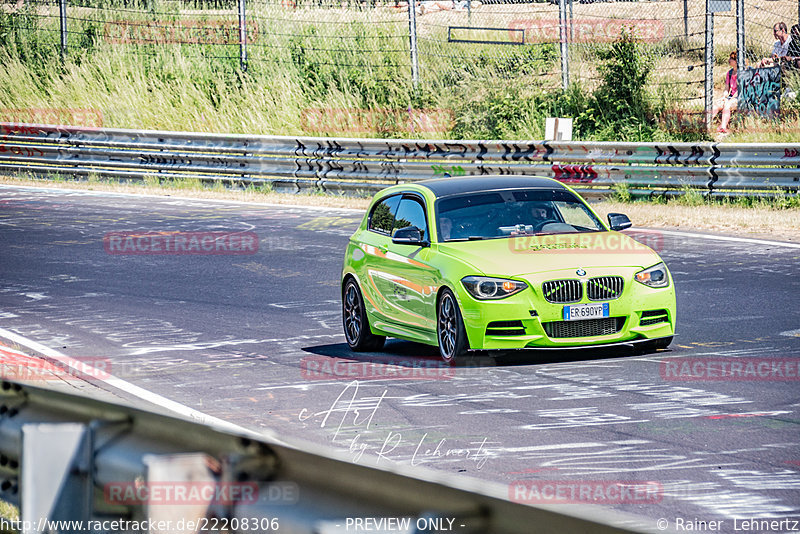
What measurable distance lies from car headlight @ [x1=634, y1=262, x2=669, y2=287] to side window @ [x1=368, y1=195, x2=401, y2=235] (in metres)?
2.71

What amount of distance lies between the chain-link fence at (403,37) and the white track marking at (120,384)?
16461 millimetres

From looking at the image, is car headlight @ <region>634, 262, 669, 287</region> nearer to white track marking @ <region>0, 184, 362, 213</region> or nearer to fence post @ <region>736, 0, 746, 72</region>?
white track marking @ <region>0, 184, 362, 213</region>

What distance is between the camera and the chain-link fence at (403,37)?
31.0 meters

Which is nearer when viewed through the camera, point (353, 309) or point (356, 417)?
point (356, 417)

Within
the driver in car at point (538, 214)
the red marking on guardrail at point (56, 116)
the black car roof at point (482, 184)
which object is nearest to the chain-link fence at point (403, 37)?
the red marking on guardrail at point (56, 116)

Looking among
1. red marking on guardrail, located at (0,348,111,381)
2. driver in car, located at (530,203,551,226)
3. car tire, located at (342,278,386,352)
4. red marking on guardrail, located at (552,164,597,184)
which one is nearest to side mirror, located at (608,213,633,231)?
driver in car, located at (530,203,551,226)

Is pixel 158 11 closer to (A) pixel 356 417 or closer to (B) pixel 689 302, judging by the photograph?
(B) pixel 689 302

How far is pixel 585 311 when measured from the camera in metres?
10.7

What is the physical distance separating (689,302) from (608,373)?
3.86 m

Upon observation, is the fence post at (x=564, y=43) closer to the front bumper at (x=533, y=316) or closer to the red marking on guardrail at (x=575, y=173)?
the red marking on guardrail at (x=575, y=173)

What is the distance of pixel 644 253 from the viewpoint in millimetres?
11266

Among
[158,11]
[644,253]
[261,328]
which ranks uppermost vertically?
[158,11]

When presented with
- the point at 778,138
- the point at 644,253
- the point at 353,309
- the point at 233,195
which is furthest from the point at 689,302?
the point at 233,195

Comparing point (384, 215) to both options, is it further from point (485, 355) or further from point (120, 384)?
point (120, 384)
